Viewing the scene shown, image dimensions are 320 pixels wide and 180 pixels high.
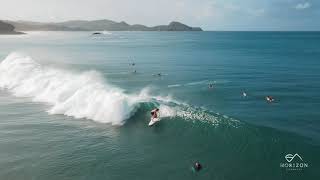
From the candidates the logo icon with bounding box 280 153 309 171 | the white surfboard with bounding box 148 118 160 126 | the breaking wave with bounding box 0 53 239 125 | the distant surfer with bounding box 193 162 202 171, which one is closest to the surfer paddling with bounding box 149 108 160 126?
the white surfboard with bounding box 148 118 160 126

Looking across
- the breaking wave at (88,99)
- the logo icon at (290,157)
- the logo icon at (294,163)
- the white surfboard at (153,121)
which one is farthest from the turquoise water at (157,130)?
the white surfboard at (153,121)

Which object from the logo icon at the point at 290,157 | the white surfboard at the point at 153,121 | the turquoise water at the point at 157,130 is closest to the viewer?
the turquoise water at the point at 157,130

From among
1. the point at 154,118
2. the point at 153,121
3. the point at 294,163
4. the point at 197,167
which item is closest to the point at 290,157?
the point at 294,163

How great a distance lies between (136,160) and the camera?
33.7 m

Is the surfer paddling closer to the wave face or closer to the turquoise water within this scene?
the turquoise water

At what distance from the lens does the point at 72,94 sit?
58406mm

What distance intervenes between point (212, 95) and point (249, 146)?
23926 mm

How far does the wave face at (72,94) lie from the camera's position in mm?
47125

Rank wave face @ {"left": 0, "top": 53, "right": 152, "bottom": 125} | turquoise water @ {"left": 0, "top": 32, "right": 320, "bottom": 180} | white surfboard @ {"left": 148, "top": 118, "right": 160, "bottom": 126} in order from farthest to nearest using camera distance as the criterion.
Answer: wave face @ {"left": 0, "top": 53, "right": 152, "bottom": 125}
white surfboard @ {"left": 148, "top": 118, "right": 160, "bottom": 126}
turquoise water @ {"left": 0, "top": 32, "right": 320, "bottom": 180}

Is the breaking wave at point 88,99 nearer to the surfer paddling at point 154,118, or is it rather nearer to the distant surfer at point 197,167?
the surfer paddling at point 154,118

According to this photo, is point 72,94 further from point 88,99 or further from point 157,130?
point 157,130

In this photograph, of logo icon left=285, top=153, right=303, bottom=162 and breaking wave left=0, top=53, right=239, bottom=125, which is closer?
logo icon left=285, top=153, right=303, bottom=162

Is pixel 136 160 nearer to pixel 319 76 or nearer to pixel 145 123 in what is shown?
pixel 145 123

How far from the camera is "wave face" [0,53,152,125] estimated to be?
155 ft
